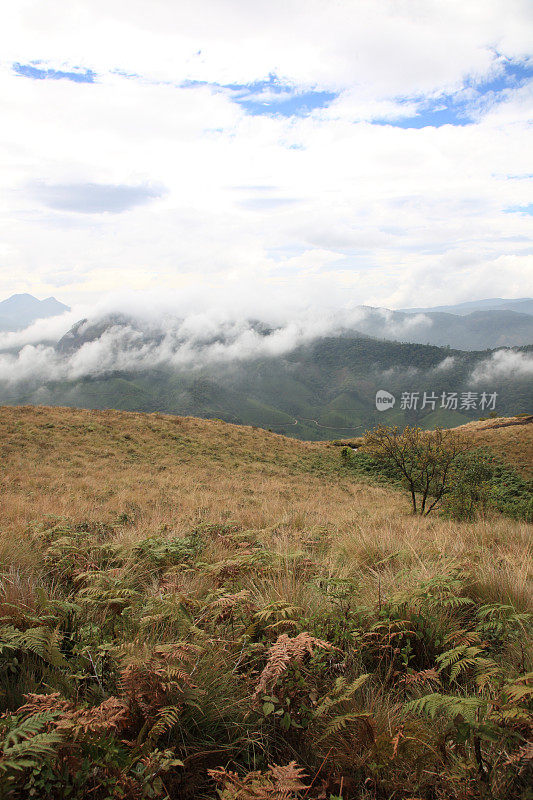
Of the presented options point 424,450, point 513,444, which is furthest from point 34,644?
point 513,444

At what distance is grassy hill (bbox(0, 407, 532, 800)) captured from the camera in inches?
81.5

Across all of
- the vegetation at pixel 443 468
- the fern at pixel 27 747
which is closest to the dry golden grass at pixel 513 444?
the vegetation at pixel 443 468

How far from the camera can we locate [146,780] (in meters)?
1.97

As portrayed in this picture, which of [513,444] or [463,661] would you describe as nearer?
[463,661]

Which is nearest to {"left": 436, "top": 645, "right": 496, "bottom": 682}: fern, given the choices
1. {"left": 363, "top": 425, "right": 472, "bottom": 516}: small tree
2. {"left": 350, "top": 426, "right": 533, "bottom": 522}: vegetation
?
{"left": 350, "top": 426, "right": 533, "bottom": 522}: vegetation

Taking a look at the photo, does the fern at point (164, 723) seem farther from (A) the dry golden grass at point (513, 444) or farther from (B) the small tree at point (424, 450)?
(A) the dry golden grass at point (513, 444)

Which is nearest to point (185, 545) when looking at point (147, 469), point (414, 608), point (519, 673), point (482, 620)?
point (414, 608)

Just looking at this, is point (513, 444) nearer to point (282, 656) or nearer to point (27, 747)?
point (282, 656)

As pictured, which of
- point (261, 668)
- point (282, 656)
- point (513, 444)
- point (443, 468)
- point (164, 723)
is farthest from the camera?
point (513, 444)

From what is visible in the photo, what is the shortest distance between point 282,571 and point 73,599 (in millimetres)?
2228

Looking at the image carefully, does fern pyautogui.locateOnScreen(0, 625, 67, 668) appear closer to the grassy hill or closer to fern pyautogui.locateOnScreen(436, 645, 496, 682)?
the grassy hill

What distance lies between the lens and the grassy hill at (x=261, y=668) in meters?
2.07

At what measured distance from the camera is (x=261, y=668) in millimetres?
3055

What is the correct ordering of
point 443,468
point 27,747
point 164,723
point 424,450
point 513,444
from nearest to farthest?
point 27,747 < point 164,723 < point 443,468 < point 424,450 < point 513,444
